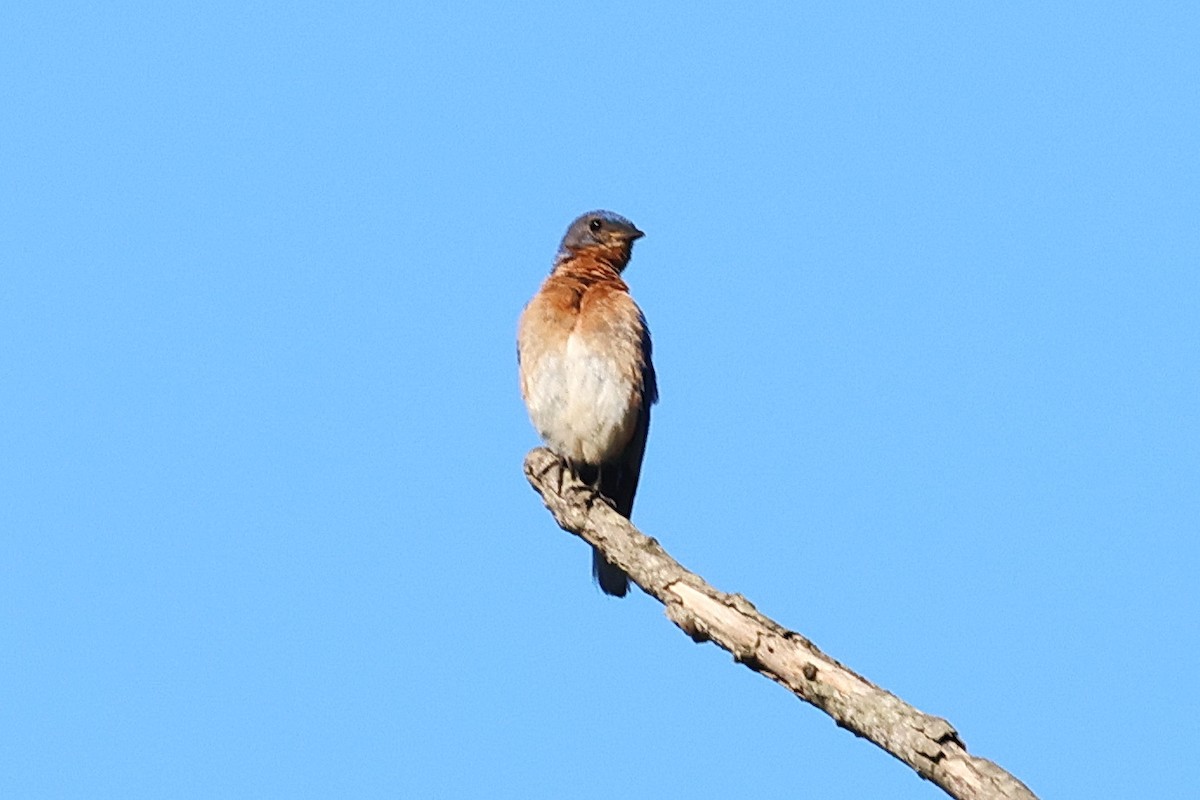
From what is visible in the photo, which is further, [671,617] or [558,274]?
[558,274]

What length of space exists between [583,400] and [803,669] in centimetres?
461

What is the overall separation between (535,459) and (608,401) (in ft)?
3.89

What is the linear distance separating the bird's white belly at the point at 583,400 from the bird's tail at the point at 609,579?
2.48ft

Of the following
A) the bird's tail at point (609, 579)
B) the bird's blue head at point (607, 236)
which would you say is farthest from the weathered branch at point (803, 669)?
the bird's blue head at point (607, 236)

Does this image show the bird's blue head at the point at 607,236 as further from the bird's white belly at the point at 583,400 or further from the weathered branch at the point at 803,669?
the weathered branch at the point at 803,669

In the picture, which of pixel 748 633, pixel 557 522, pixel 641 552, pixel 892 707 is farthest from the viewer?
pixel 557 522

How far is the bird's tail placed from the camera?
12156 mm

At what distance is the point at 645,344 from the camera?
12.5 m

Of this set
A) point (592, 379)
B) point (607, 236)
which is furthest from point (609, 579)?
point (607, 236)

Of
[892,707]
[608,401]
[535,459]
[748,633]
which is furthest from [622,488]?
[892,707]

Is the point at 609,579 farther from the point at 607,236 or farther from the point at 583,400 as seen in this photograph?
the point at 607,236

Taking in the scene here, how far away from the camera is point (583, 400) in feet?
39.7

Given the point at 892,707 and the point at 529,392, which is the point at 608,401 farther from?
the point at 892,707

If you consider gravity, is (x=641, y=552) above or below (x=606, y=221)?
below
